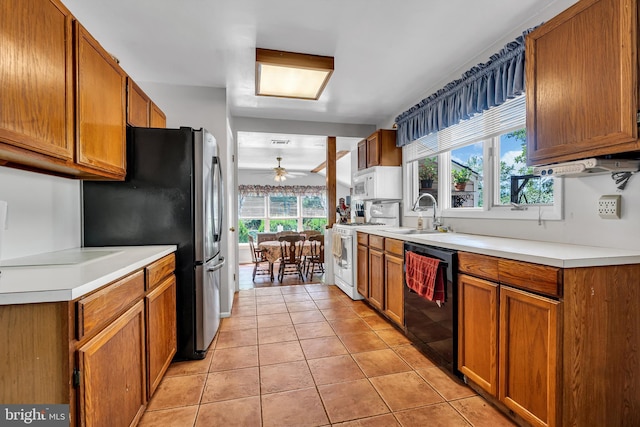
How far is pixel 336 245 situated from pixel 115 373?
3044 mm

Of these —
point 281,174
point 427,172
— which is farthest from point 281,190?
point 427,172

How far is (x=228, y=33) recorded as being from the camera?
2.22m

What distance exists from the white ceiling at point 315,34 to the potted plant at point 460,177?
90cm

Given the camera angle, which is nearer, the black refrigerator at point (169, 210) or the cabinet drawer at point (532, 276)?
the cabinet drawer at point (532, 276)

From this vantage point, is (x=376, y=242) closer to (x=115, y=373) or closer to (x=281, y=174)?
(x=115, y=373)

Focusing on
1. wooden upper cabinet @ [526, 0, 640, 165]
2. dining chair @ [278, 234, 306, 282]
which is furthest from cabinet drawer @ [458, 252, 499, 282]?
dining chair @ [278, 234, 306, 282]

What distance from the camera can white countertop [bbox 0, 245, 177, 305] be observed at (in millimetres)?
927

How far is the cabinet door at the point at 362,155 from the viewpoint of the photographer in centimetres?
424

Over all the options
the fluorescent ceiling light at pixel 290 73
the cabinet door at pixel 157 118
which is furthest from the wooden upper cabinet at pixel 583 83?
the cabinet door at pixel 157 118

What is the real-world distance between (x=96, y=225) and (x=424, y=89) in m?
3.29

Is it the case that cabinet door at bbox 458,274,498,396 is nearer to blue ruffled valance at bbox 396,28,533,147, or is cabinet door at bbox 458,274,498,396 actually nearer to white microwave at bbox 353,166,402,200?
blue ruffled valance at bbox 396,28,533,147

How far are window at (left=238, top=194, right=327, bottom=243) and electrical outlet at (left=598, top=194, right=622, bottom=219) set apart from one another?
6.21 metres

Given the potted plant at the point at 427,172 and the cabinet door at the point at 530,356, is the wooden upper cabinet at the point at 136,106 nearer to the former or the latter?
the cabinet door at the point at 530,356

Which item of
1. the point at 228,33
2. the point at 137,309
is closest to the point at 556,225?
the point at 137,309
